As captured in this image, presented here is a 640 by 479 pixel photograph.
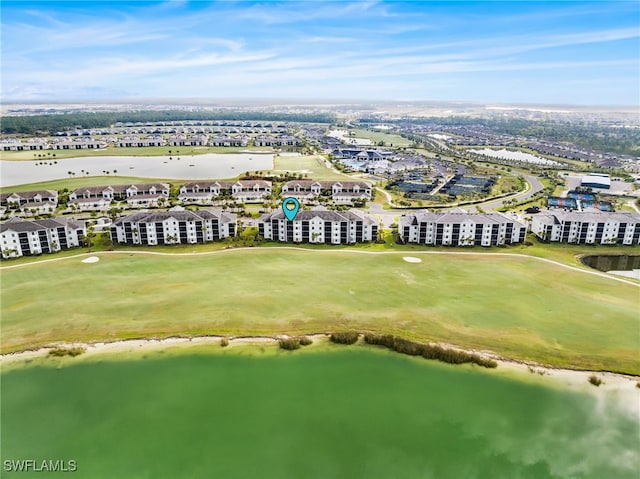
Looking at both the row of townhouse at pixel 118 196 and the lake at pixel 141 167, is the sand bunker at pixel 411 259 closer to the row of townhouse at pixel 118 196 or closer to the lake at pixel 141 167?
the row of townhouse at pixel 118 196

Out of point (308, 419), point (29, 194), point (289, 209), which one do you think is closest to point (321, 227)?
point (289, 209)

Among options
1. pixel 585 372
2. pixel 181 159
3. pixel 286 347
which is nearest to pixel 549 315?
pixel 585 372

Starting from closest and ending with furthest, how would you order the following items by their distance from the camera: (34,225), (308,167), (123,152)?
1. (34,225)
2. (308,167)
3. (123,152)

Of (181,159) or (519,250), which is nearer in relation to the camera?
(519,250)

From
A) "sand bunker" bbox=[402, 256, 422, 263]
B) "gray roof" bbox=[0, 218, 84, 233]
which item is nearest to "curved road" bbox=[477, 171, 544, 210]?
"sand bunker" bbox=[402, 256, 422, 263]

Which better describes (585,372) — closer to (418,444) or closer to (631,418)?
(631,418)

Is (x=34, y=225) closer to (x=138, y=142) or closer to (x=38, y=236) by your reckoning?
(x=38, y=236)
